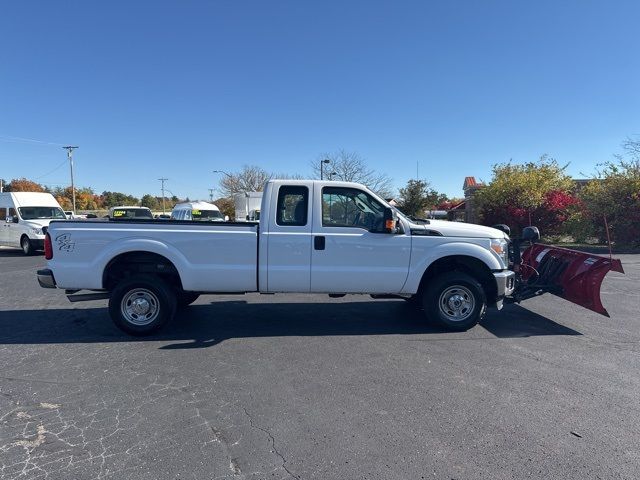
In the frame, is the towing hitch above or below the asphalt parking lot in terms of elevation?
above

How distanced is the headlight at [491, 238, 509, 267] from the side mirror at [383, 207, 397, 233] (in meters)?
1.48

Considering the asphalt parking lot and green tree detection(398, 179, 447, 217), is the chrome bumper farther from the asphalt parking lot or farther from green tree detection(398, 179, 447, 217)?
green tree detection(398, 179, 447, 217)

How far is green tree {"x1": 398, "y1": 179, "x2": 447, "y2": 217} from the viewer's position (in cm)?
3934

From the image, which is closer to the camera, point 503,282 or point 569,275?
point 503,282

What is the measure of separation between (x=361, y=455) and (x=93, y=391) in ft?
8.78

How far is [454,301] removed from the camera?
19.7ft

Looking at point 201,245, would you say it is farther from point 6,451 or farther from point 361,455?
point 361,455

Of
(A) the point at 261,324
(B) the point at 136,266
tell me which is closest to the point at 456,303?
(A) the point at 261,324

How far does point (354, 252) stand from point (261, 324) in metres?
1.86

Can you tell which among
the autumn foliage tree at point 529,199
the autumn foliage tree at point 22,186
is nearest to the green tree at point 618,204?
the autumn foliage tree at point 529,199

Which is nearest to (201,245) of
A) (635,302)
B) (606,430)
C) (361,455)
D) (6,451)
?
(6,451)

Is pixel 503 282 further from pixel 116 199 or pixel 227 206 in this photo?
pixel 116 199

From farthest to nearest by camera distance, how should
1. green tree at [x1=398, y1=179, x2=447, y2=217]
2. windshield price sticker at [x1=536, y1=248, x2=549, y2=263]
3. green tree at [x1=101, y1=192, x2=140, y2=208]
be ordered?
green tree at [x1=101, y1=192, x2=140, y2=208], green tree at [x1=398, y1=179, x2=447, y2=217], windshield price sticker at [x1=536, y1=248, x2=549, y2=263]

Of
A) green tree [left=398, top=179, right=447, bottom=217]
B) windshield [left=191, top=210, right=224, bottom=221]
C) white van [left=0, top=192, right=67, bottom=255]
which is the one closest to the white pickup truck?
white van [left=0, top=192, right=67, bottom=255]
